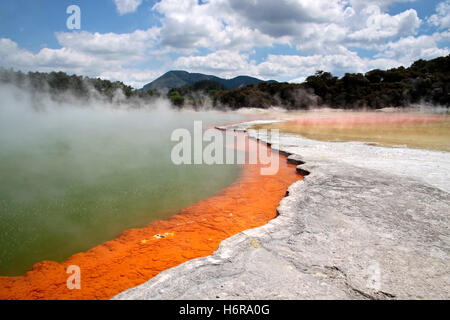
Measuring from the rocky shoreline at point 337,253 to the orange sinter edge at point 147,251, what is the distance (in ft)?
2.09

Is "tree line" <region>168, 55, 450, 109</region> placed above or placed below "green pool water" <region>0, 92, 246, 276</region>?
above

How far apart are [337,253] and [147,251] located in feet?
7.78

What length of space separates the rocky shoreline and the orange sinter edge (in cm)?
64

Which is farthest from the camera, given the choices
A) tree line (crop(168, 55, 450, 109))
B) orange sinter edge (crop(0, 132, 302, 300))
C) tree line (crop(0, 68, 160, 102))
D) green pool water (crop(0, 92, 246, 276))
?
tree line (crop(0, 68, 160, 102))

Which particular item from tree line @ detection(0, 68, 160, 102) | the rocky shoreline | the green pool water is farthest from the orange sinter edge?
tree line @ detection(0, 68, 160, 102)

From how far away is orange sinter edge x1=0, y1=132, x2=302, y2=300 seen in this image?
2783 millimetres

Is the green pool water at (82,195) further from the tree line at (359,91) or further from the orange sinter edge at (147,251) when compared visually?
the tree line at (359,91)

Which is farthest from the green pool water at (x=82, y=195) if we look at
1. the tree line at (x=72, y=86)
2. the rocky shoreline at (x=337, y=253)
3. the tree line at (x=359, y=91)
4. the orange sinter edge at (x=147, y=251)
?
the tree line at (x=72, y=86)

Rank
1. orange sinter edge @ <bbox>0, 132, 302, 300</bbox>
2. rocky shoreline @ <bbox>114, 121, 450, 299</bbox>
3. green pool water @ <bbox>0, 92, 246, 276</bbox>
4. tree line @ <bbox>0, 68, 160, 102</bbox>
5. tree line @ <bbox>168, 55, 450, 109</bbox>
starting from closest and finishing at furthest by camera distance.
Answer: rocky shoreline @ <bbox>114, 121, 450, 299</bbox>, orange sinter edge @ <bbox>0, 132, 302, 300</bbox>, green pool water @ <bbox>0, 92, 246, 276</bbox>, tree line @ <bbox>168, 55, 450, 109</bbox>, tree line @ <bbox>0, 68, 160, 102</bbox>

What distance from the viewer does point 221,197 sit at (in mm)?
5570

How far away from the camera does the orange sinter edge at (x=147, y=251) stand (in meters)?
2.78

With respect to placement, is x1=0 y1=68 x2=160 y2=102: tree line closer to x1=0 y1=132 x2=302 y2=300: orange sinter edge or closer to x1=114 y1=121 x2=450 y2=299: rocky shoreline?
x1=0 y1=132 x2=302 y2=300: orange sinter edge

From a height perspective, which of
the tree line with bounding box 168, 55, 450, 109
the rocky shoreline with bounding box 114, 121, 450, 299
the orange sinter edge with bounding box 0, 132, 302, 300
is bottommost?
the orange sinter edge with bounding box 0, 132, 302, 300

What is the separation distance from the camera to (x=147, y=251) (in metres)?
3.48
